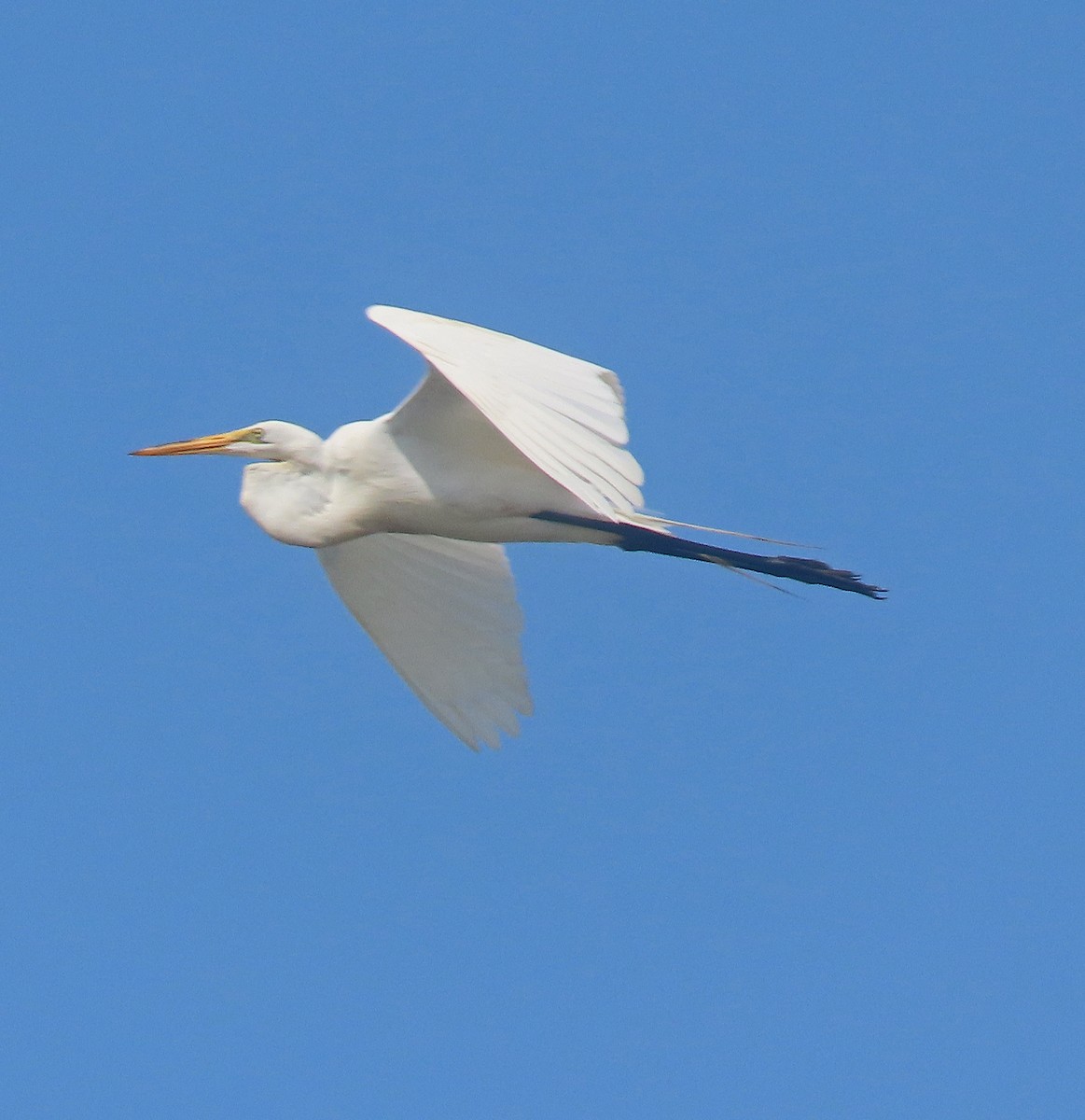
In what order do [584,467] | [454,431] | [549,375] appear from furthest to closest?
[454,431] < [549,375] < [584,467]

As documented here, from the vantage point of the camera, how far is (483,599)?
941 centimetres

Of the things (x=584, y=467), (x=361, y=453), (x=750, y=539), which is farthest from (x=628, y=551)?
(x=584, y=467)

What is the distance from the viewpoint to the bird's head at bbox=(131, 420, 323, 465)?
8.42 m

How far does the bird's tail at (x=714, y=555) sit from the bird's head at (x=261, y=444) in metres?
0.88

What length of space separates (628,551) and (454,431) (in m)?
0.89

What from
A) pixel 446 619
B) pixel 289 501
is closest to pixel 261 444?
pixel 289 501

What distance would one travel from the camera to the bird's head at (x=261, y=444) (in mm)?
8422

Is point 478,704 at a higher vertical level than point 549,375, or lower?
lower

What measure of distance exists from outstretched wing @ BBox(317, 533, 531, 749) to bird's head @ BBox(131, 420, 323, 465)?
0.87 m

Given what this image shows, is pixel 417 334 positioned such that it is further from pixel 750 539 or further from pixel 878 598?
pixel 878 598

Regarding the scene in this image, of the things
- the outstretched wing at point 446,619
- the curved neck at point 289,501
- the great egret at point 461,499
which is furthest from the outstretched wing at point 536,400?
the outstretched wing at point 446,619

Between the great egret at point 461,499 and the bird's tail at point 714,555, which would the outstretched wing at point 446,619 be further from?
the bird's tail at point 714,555

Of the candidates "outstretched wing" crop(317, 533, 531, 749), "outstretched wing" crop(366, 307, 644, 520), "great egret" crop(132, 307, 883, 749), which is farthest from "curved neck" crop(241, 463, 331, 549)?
"outstretched wing" crop(317, 533, 531, 749)

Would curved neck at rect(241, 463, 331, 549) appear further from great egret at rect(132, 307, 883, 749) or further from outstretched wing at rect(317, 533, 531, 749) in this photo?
outstretched wing at rect(317, 533, 531, 749)
